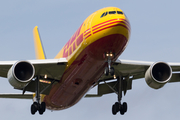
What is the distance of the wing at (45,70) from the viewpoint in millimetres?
29516

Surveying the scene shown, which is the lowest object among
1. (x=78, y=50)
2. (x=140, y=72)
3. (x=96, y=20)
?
(x=140, y=72)

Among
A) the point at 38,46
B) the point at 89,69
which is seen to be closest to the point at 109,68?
the point at 89,69

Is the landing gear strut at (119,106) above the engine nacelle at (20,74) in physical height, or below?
below

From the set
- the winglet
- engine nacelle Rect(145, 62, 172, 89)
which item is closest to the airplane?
engine nacelle Rect(145, 62, 172, 89)

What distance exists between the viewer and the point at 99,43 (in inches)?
1016

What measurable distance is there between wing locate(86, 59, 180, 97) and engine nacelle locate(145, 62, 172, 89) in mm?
328

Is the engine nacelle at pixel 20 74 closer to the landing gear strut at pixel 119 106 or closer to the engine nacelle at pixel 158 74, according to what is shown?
the landing gear strut at pixel 119 106

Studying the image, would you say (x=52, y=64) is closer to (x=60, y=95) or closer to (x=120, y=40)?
(x=60, y=95)

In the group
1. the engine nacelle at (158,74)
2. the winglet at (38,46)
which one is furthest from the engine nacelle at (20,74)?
the winglet at (38,46)

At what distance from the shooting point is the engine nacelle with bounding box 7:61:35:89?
27750mm

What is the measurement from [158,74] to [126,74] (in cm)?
326

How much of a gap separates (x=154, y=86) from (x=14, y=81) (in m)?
9.79

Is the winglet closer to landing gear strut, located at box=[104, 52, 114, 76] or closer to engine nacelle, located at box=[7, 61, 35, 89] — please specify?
engine nacelle, located at box=[7, 61, 35, 89]

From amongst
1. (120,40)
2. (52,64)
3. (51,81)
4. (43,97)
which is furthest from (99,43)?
(43,97)
